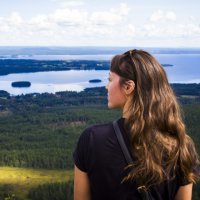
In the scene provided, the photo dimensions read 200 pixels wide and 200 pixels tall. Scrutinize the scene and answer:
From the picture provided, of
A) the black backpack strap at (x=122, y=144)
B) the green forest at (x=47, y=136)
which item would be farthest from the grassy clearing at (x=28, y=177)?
the black backpack strap at (x=122, y=144)

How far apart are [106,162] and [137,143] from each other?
381 mm

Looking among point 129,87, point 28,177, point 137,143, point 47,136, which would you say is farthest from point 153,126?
point 47,136

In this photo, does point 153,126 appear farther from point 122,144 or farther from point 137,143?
point 122,144

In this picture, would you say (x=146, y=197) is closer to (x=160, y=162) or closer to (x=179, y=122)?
(x=160, y=162)

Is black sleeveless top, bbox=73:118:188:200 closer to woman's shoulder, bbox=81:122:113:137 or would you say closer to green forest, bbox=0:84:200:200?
woman's shoulder, bbox=81:122:113:137

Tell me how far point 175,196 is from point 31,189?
9368cm

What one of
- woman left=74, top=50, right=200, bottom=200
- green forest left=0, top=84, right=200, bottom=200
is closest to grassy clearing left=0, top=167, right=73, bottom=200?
green forest left=0, top=84, right=200, bottom=200

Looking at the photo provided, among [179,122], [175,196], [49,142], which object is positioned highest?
[179,122]

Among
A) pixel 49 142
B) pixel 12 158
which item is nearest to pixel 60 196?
pixel 12 158

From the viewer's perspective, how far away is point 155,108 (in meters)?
4.71

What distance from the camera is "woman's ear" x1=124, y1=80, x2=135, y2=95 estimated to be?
469cm

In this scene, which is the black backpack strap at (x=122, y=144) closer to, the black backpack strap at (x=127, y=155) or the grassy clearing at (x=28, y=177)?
the black backpack strap at (x=127, y=155)

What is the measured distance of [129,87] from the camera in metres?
4.70

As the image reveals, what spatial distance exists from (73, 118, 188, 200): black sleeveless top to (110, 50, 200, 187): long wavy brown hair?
13cm
